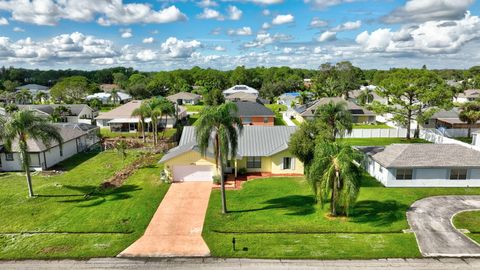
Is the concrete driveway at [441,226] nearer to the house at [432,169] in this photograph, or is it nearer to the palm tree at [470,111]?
the house at [432,169]

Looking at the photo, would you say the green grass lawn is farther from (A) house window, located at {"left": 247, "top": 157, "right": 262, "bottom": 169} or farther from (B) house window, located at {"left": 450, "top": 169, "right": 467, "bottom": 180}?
(B) house window, located at {"left": 450, "top": 169, "right": 467, "bottom": 180}

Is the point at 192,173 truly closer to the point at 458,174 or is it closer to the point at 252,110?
the point at 458,174

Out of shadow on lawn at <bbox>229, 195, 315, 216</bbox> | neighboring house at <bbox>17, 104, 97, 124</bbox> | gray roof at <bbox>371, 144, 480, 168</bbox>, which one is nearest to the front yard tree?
gray roof at <bbox>371, 144, 480, 168</bbox>

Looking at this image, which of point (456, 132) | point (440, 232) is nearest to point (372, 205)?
point (440, 232)

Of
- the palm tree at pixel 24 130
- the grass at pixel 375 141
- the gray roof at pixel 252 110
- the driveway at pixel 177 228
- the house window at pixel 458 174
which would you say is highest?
the palm tree at pixel 24 130

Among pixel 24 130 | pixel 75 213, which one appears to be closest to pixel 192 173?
pixel 75 213

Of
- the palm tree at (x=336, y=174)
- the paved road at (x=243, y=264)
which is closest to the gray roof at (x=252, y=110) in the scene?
the palm tree at (x=336, y=174)
